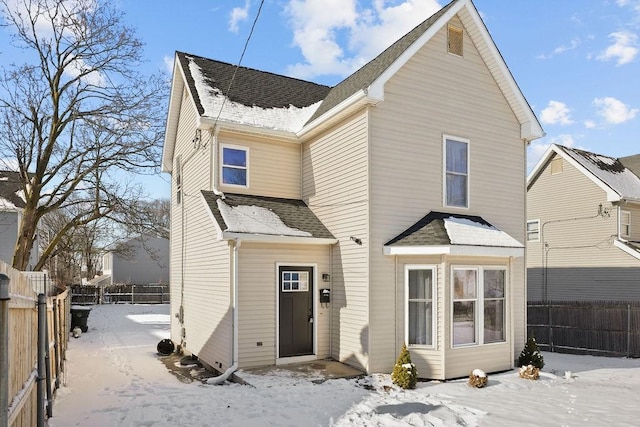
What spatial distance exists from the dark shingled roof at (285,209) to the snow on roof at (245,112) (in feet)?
6.28

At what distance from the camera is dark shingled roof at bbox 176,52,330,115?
1278 centimetres

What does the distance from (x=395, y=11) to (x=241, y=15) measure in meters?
4.06

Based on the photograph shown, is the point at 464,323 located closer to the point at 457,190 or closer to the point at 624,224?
Answer: the point at 457,190

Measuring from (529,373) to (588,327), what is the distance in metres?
5.66

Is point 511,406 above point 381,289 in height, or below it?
below

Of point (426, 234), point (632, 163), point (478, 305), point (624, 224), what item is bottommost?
point (478, 305)

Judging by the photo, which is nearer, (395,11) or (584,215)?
(395,11)

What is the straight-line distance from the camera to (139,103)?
18906 mm

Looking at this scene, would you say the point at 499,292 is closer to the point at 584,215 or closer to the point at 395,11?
the point at 395,11

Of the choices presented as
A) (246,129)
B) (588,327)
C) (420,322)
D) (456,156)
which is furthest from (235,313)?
(588,327)

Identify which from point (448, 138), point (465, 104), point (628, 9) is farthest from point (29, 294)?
point (628, 9)

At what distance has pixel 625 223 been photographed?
19.4 m

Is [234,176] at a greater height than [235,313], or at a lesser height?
greater

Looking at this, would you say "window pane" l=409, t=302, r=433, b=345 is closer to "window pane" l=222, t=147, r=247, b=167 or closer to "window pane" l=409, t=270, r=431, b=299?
"window pane" l=409, t=270, r=431, b=299
